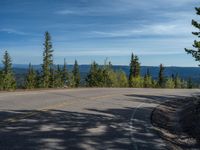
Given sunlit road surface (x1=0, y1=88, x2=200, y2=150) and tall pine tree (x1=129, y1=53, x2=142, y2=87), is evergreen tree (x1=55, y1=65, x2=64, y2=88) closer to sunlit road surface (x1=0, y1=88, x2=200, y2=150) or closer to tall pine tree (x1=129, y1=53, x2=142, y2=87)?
tall pine tree (x1=129, y1=53, x2=142, y2=87)

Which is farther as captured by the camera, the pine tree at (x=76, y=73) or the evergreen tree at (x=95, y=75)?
the pine tree at (x=76, y=73)

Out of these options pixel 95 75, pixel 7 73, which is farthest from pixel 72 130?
pixel 95 75

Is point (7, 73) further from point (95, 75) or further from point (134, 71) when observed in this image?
point (134, 71)

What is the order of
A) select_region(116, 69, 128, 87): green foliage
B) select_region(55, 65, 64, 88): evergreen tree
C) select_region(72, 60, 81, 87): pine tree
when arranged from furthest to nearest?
select_region(116, 69, 128, 87): green foliage, select_region(72, 60, 81, 87): pine tree, select_region(55, 65, 64, 88): evergreen tree

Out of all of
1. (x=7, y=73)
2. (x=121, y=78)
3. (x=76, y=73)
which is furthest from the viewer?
(x=121, y=78)

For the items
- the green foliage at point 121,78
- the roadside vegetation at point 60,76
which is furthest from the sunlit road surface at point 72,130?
the green foliage at point 121,78

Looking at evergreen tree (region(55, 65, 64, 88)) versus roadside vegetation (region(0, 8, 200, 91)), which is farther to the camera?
evergreen tree (region(55, 65, 64, 88))

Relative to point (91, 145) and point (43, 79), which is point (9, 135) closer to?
point (91, 145)

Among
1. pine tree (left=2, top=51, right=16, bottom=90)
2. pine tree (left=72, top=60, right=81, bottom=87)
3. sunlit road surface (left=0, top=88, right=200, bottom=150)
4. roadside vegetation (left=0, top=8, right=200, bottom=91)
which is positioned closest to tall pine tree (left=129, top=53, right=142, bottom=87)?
roadside vegetation (left=0, top=8, right=200, bottom=91)

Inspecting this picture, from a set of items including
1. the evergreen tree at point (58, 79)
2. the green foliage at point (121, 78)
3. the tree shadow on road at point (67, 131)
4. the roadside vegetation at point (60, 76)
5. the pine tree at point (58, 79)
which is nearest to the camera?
the tree shadow on road at point (67, 131)

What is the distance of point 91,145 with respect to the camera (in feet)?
34.6

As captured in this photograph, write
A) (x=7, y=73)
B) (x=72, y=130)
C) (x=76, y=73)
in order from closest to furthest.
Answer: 1. (x=72, y=130)
2. (x=7, y=73)
3. (x=76, y=73)

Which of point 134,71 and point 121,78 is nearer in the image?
point 134,71

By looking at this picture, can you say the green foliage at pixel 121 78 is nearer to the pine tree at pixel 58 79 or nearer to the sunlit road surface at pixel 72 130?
the pine tree at pixel 58 79
